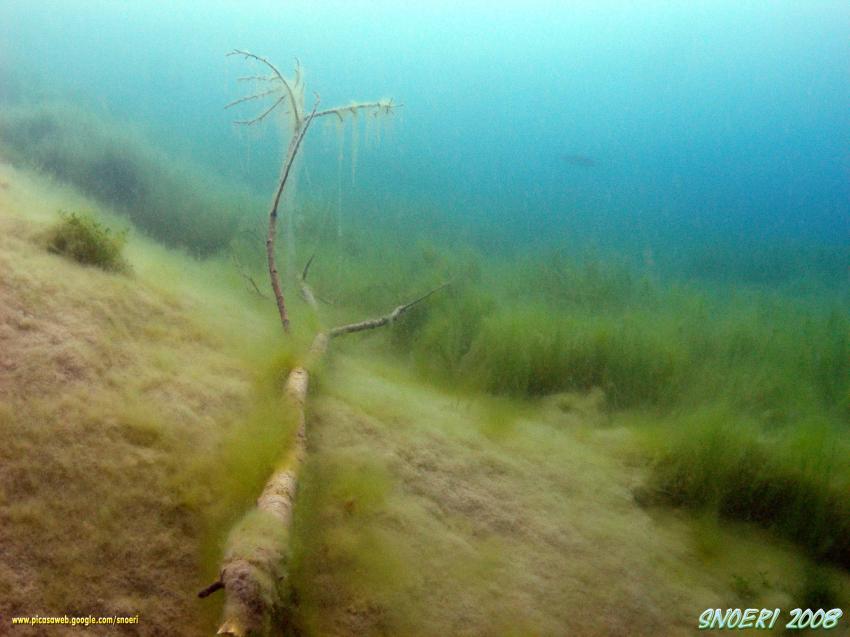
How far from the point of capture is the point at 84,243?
3.67 m

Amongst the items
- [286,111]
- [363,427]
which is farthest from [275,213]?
[363,427]

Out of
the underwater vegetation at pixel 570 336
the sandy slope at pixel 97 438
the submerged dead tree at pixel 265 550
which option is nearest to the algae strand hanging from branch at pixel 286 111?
the underwater vegetation at pixel 570 336

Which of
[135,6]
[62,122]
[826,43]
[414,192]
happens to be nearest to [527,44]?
[826,43]

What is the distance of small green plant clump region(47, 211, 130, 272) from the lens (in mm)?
3635

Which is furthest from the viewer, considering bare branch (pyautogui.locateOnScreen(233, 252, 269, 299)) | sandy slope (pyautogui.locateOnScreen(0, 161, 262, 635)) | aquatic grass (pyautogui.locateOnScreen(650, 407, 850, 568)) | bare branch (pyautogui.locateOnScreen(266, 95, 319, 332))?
bare branch (pyautogui.locateOnScreen(233, 252, 269, 299))

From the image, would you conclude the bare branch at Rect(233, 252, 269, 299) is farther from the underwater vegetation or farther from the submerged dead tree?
the submerged dead tree

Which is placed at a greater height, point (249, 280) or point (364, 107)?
point (364, 107)

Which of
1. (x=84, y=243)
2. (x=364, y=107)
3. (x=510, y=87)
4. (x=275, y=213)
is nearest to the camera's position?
(x=84, y=243)

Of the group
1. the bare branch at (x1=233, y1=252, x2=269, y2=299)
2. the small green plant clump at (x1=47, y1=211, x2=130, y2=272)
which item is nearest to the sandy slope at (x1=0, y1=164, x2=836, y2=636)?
the small green plant clump at (x1=47, y1=211, x2=130, y2=272)

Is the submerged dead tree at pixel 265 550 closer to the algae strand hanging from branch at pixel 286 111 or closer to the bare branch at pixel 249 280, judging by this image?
the algae strand hanging from branch at pixel 286 111

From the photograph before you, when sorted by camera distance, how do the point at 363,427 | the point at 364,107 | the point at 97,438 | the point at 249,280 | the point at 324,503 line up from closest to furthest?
the point at 97,438
the point at 324,503
the point at 363,427
the point at 364,107
the point at 249,280

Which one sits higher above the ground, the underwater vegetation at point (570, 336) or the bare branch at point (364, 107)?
the bare branch at point (364, 107)

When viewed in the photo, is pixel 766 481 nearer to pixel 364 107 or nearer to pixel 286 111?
pixel 364 107

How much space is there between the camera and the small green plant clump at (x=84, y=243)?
363 centimetres
